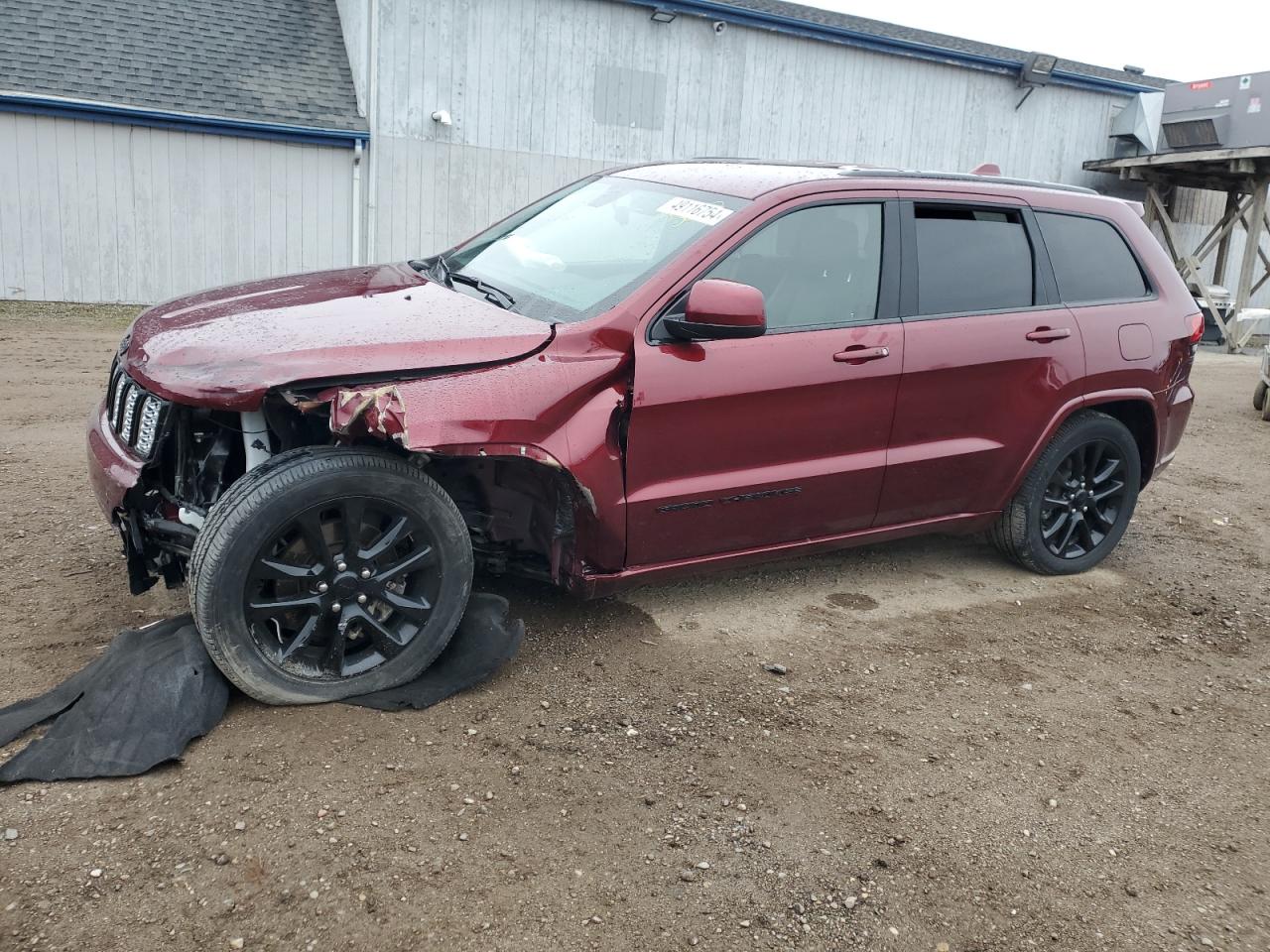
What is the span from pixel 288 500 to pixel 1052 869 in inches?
97.1

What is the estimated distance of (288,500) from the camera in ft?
10.5

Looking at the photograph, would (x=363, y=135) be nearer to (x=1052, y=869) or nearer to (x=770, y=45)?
(x=770, y=45)

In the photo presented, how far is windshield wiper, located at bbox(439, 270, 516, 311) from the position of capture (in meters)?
4.00

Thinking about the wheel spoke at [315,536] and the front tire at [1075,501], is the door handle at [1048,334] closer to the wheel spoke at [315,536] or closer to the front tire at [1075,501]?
the front tire at [1075,501]

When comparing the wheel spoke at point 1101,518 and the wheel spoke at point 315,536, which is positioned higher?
the wheel spoke at point 315,536

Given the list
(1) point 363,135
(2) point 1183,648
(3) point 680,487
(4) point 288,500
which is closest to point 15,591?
(4) point 288,500

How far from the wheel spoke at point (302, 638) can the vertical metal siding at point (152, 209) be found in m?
12.7

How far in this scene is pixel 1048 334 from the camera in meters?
4.74

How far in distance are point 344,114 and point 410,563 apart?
43.3 feet

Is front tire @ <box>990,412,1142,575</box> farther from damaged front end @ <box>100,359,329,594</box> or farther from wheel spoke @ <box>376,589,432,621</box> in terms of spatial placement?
damaged front end @ <box>100,359,329,594</box>

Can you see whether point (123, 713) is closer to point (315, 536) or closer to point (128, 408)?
point (315, 536)

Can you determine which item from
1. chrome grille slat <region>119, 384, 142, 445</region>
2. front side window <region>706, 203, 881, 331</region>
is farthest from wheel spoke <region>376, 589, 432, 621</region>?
front side window <region>706, 203, 881, 331</region>

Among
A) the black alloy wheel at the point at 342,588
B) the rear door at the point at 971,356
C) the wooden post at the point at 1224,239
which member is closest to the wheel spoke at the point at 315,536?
the black alloy wheel at the point at 342,588

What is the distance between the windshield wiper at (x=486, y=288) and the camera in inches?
158
